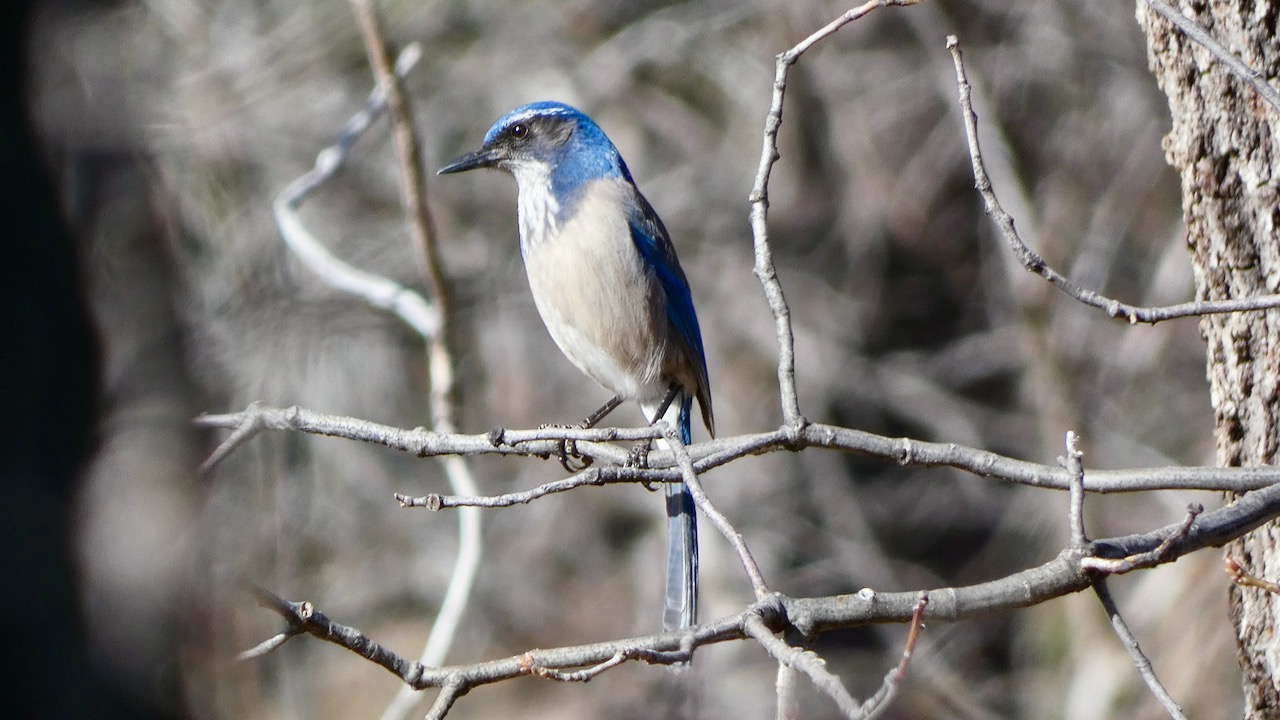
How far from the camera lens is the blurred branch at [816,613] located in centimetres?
224

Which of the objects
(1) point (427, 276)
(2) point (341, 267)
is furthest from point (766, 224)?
(2) point (341, 267)

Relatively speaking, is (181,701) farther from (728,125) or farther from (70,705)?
(728,125)

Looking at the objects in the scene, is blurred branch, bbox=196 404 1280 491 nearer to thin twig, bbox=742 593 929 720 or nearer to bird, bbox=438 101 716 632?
thin twig, bbox=742 593 929 720

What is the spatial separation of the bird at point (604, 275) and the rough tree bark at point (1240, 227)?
1808 millimetres

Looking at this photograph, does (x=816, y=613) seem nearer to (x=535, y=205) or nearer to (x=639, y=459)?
(x=639, y=459)

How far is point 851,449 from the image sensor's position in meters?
2.53

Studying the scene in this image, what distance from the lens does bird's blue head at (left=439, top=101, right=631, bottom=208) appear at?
4855mm

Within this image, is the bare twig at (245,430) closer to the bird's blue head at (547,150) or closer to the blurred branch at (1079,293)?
the blurred branch at (1079,293)

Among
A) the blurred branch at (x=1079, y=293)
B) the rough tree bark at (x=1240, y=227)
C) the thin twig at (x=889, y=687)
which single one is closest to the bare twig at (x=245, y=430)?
the thin twig at (x=889, y=687)

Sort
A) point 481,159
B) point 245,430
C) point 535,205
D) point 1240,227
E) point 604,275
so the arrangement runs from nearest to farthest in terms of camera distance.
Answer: point 245,430, point 1240,227, point 604,275, point 535,205, point 481,159

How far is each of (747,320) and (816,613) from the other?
6.34m

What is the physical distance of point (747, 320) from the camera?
8.55m

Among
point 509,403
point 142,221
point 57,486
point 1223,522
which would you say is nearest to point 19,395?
point 57,486

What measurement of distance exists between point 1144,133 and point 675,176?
3.12 meters
